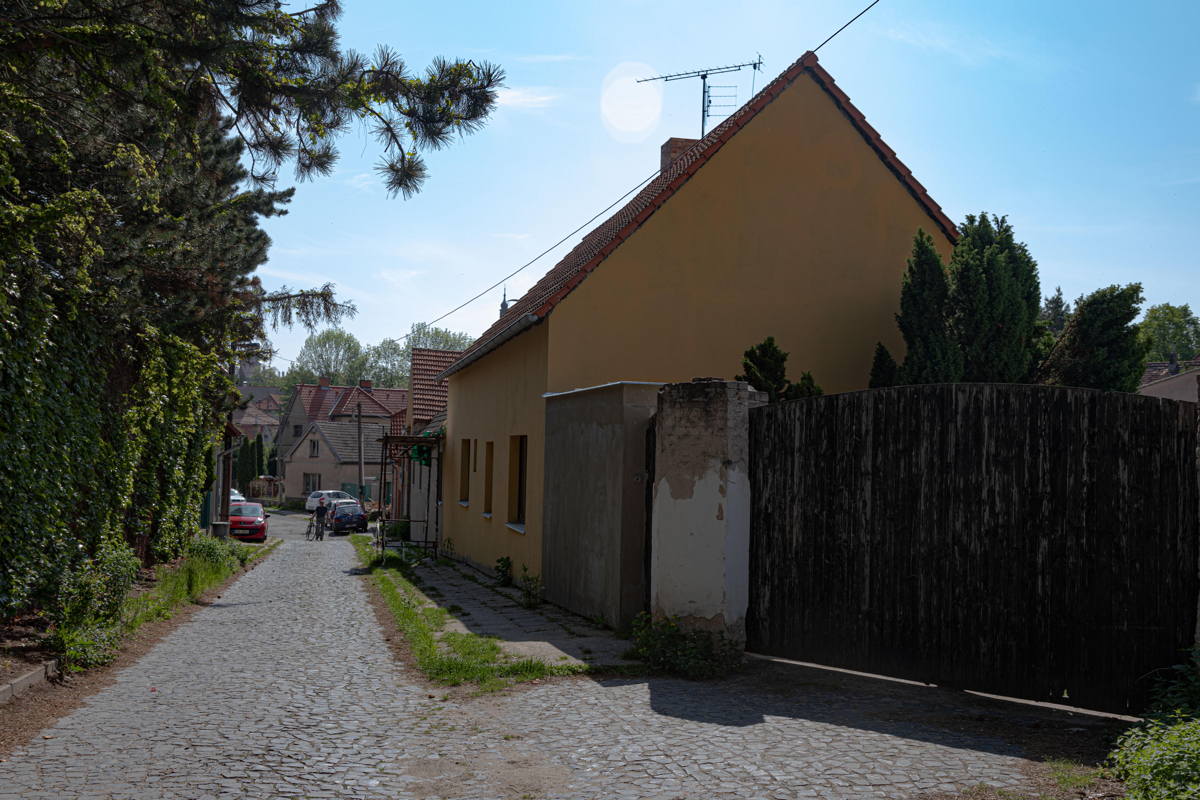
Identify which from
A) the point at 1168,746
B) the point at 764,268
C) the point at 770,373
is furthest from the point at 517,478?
the point at 1168,746

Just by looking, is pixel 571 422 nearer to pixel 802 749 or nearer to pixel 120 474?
pixel 120 474

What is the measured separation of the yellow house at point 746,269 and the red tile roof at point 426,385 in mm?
13934

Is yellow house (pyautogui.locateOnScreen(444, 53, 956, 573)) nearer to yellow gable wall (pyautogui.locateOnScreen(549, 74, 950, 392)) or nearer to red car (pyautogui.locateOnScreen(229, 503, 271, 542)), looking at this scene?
yellow gable wall (pyautogui.locateOnScreen(549, 74, 950, 392))

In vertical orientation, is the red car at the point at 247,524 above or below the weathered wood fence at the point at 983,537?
below

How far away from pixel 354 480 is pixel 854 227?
50.7m

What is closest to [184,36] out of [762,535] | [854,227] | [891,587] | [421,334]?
[762,535]

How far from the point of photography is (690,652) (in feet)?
25.3

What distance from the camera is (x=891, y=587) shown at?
7.24 meters

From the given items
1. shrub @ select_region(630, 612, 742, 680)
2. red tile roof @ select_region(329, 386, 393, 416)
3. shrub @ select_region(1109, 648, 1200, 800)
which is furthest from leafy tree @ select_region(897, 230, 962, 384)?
red tile roof @ select_region(329, 386, 393, 416)

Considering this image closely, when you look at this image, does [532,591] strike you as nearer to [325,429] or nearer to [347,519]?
[347,519]

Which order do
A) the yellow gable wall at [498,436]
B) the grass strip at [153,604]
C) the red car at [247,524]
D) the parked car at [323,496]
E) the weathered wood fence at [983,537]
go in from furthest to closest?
the parked car at [323,496] < the red car at [247,524] < the yellow gable wall at [498,436] < the grass strip at [153,604] < the weathered wood fence at [983,537]

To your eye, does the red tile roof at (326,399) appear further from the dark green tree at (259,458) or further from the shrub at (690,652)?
the shrub at (690,652)

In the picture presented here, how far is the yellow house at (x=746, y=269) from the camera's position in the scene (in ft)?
42.4

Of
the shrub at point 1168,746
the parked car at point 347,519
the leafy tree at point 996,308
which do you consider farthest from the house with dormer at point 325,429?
the shrub at point 1168,746
